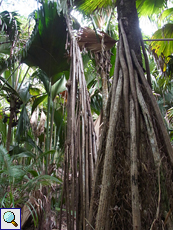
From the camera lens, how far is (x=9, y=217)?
1996 mm

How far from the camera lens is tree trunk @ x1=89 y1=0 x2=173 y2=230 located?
3.67 ft

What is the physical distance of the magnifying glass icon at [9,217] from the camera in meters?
1.96

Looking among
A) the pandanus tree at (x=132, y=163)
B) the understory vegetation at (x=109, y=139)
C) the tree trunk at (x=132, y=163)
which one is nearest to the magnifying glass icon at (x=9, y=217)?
the understory vegetation at (x=109, y=139)

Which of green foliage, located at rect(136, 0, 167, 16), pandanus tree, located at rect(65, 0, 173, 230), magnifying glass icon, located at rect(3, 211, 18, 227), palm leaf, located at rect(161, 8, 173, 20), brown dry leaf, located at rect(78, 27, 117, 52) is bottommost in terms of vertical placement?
magnifying glass icon, located at rect(3, 211, 18, 227)

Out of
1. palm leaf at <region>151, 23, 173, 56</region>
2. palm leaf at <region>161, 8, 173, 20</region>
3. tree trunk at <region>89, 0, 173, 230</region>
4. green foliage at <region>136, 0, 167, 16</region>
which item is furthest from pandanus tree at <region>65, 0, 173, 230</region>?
palm leaf at <region>161, 8, 173, 20</region>

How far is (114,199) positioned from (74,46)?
5.82ft

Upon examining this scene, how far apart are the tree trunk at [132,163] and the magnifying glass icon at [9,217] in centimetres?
117

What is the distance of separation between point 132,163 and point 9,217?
1.62 metres

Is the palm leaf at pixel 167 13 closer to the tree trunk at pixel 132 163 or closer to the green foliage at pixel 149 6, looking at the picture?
the green foliage at pixel 149 6

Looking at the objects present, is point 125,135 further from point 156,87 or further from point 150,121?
point 156,87

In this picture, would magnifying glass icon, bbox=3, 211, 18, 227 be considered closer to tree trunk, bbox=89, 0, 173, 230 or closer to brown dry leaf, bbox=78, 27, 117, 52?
tree trunk, bbox=89, 0, 173, 230

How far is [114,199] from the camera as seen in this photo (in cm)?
125

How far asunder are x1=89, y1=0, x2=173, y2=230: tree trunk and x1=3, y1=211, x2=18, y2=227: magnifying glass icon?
1.17 m

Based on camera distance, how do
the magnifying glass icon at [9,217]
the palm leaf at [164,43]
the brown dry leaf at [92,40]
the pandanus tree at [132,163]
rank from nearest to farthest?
1. the pandanus tree at [132,163]
2. the magnifying glass icon at [9,217]
3. the brown dry leaf at [92,40]
4. the palm leaf at [164,43]
